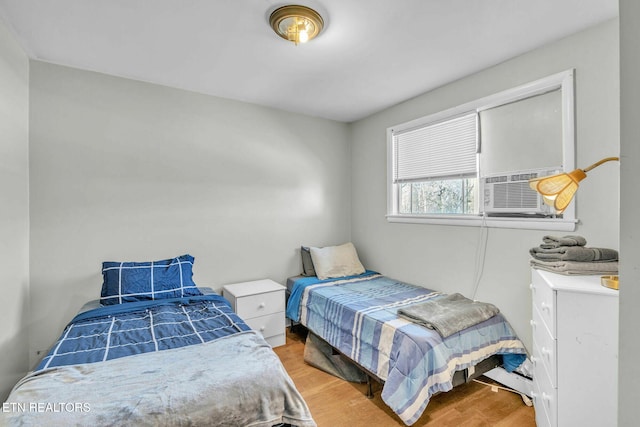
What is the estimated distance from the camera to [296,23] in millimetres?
1793

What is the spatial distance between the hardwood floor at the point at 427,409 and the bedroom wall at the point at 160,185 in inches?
54.0

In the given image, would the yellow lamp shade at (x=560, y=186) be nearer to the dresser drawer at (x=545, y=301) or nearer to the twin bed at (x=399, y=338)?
the dresser drawer at (x=545, y=301)

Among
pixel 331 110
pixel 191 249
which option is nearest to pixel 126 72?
pixel 191 249

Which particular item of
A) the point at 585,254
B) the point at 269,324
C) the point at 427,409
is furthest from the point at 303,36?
the point at 427,409

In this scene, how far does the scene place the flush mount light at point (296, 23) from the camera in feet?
5.58

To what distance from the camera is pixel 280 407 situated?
1324 mm

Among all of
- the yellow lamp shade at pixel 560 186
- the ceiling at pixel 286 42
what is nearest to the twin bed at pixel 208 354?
the yellow lamp shade at pixel 560 186

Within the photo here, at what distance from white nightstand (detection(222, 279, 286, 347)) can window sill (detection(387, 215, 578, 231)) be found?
5.05 feet

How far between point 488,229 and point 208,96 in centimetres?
288

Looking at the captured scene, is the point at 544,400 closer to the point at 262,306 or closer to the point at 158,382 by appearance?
the point at 158,382

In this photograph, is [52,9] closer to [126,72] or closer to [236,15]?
[126,72]

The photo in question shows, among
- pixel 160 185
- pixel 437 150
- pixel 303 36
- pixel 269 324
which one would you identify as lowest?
pixel 269 324

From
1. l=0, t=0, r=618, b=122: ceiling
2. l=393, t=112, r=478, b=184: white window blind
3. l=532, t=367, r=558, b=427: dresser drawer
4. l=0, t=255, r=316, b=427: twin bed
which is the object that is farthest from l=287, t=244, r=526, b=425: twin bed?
l=0, t=0, r=618, b=122: ceiling

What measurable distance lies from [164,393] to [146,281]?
1.38 metres
